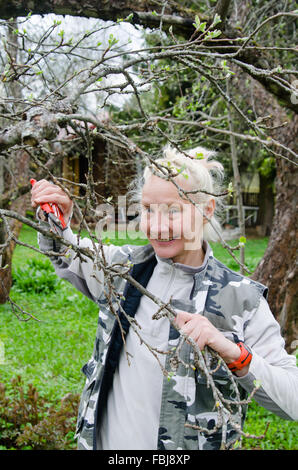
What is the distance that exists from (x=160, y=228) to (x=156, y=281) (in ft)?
1.13

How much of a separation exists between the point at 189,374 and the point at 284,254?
2.95 metres

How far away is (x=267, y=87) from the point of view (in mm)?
3256

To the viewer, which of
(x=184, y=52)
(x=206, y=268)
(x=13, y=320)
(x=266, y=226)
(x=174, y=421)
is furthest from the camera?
(x=266, y=226)

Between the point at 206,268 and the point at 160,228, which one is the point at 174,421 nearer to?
the point at 206,268

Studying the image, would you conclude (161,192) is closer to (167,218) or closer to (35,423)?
(167,218)

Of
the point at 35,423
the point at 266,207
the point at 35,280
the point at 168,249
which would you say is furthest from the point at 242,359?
the point at 266,207

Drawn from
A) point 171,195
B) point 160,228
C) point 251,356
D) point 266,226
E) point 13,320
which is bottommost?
point 266,226

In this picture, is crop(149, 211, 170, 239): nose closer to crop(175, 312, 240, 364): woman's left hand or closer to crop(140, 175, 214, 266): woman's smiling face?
crop(140, 175, 214, 266): woman's smiling face

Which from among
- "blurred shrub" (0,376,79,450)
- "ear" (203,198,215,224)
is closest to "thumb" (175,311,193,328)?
"ear" (203,198,215,224)

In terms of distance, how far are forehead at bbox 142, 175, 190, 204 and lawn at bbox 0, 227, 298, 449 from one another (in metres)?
1.65

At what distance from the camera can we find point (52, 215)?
184 cm

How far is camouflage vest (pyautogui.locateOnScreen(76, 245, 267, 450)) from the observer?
1743mm
